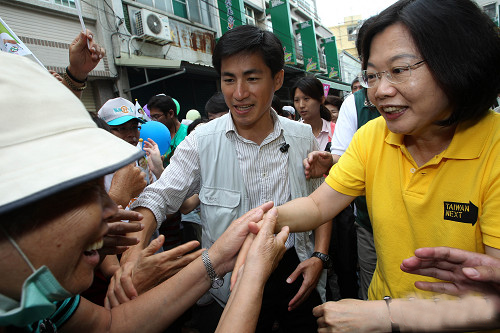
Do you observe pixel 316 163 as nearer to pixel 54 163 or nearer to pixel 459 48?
pixel 459 48

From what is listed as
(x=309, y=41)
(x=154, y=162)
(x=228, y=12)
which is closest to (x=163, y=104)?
(x=154, y=162)

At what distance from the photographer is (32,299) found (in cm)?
77

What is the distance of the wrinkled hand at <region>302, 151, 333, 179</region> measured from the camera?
2.18 meters

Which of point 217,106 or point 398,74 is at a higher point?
point 217,106

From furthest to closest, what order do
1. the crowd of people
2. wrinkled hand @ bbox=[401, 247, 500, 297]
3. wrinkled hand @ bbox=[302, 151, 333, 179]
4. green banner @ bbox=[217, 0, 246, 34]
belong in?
green banner @ bbox=[217, 0, 246, 34]
wrinkled hand @ bbox=[302, 151, 333, 179]
wrinkled hand @ bbox=[401, 247, 500, 297]
the crowd of people

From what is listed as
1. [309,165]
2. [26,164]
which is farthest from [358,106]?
[26,164]

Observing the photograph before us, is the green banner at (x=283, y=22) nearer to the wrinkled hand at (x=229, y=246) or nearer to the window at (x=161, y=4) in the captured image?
the window at (x=161, y=4)

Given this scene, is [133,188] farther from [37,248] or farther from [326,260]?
[326,260]

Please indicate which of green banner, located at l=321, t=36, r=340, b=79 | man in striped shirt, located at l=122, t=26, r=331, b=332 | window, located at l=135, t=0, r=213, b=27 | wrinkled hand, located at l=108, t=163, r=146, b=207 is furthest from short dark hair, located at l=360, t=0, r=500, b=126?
green banner, located at l=321, t=36, r=340, b=79

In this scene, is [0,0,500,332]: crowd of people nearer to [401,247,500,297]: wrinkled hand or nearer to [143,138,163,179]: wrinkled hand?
[401,247,500,297]: wrinkled hand

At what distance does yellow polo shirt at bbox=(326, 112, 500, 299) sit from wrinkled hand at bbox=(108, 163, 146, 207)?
4.41 ft

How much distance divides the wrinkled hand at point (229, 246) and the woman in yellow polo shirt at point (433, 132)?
73 centimetres

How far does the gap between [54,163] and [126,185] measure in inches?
54.2

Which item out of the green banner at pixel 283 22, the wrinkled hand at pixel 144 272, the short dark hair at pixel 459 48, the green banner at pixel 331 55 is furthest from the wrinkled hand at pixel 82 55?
the green banner at pixel 331 55
